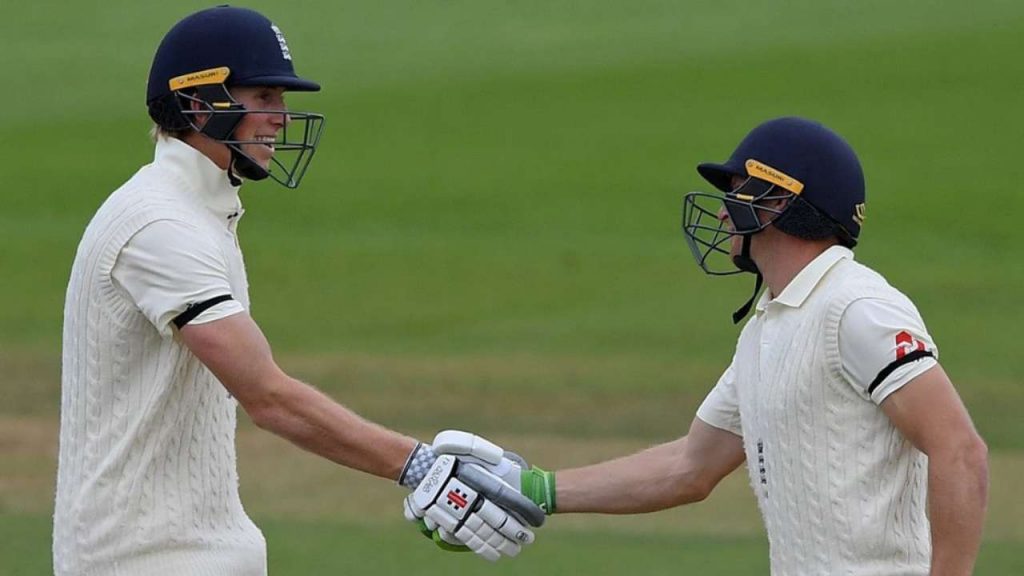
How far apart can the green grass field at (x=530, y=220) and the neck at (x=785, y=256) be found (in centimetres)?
396

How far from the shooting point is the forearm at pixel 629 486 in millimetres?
5895

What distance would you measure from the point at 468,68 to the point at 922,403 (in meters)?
19.4

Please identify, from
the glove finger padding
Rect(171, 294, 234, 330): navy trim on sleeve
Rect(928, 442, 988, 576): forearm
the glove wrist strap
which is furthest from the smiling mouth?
Rect(928, 442, 988, 576): forearm

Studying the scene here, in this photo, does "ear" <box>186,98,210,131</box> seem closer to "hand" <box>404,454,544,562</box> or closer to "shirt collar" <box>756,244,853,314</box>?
"hand" <box>404,454,544,562</box>

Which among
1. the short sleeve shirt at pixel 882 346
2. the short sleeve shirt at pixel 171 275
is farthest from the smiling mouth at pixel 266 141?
the short sleeve shirt at pixel 882 346

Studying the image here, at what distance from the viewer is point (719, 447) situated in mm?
5727

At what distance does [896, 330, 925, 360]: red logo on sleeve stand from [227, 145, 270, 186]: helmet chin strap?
1735 millimetres

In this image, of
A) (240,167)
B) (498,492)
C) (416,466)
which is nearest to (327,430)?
(416,466)

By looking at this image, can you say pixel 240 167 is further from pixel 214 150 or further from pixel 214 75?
pixel 214 75

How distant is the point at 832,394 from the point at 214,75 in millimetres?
1801

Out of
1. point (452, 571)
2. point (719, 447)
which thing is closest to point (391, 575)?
point (452, 571)

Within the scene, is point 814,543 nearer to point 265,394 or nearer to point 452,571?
point 265,394

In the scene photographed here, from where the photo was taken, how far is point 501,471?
5.74m

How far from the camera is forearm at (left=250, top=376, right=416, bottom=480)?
5195 mm
